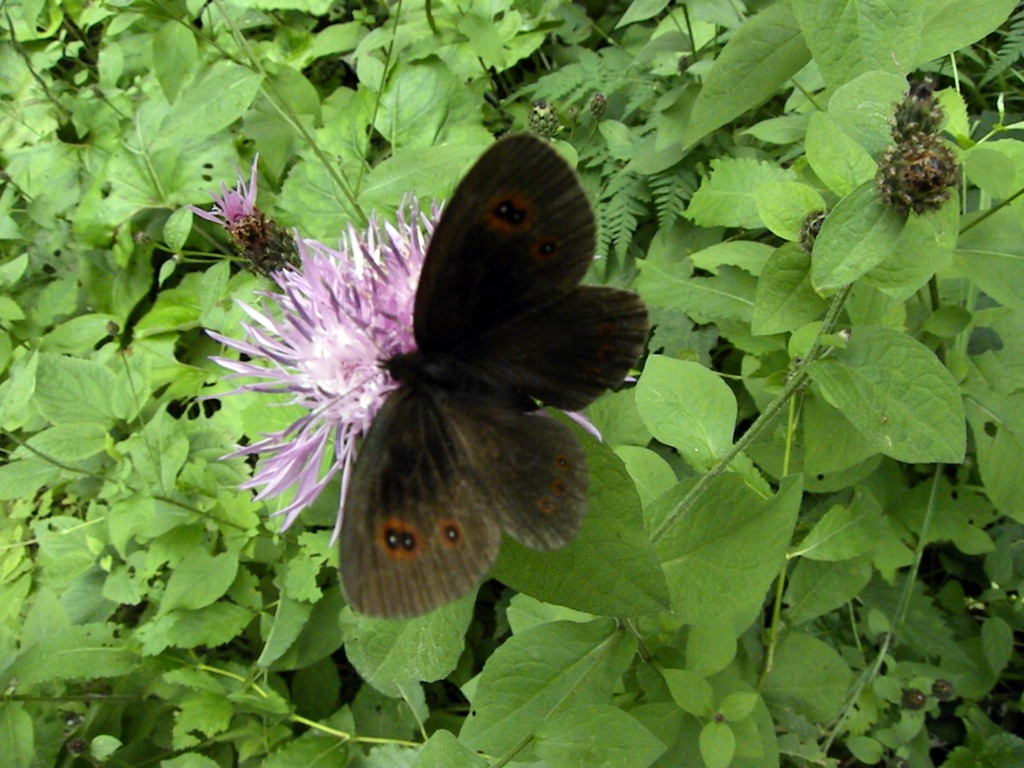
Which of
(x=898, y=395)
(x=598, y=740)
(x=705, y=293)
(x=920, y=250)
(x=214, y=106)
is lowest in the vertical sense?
(x=598, y=740)

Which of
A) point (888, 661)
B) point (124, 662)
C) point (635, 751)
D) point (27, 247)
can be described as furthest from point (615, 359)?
point (27, 247)

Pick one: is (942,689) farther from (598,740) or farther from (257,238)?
(257,238)

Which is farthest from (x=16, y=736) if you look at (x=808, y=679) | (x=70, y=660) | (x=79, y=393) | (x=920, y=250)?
(x=920, y=250)

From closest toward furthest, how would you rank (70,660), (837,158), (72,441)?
(837,158) < (70,660) < (72,441)

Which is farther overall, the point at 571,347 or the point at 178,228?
the point at 178,228

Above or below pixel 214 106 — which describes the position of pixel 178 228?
below

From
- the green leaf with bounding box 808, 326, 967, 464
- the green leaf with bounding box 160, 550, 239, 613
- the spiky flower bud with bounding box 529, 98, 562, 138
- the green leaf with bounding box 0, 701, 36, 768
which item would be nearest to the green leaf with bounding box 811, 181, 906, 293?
the green leaf with bounding box 808, 326, 967, 464

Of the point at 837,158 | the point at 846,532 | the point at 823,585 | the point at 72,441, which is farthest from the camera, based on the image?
the point at 72,441

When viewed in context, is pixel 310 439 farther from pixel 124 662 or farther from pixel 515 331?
pixel 124 662

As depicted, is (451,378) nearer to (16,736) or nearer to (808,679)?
(808,679)
